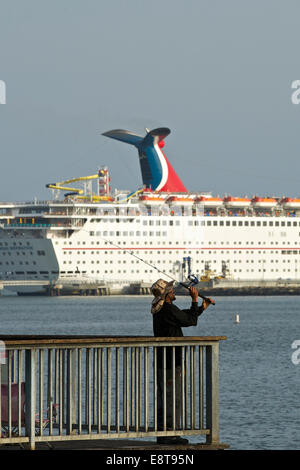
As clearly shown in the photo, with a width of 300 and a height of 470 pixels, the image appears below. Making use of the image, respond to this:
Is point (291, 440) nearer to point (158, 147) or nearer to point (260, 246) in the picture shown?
point (260, 246)

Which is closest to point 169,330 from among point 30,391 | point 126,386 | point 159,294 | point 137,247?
point 159,294

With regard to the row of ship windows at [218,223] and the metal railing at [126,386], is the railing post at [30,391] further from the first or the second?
the row of ship windows at [218,223]

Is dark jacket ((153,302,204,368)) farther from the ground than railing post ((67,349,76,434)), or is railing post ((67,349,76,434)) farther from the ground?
dark jacket ((153,302,204,368))

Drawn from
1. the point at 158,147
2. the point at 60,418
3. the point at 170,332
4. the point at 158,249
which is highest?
the point at 158,147

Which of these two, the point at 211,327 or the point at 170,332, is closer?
the point at 170,332

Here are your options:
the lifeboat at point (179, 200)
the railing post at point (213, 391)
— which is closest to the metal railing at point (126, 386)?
the railing post at point (213, 391)

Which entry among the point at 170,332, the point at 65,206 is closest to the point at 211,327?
the point at 170,332

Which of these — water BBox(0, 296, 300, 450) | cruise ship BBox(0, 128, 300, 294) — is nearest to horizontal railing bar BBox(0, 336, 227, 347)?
water BBox(0, 296, 300, 450)

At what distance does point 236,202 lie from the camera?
103m

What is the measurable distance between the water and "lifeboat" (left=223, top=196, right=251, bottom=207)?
902 inches

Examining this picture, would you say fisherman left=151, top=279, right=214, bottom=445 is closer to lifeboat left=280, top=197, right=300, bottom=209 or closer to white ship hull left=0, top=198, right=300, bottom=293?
white ship hull left=0, top=198, right=300, bottom=293

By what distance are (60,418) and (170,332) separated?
123 cm

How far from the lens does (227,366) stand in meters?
31.2

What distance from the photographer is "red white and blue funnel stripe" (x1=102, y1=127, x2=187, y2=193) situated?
364 ft
